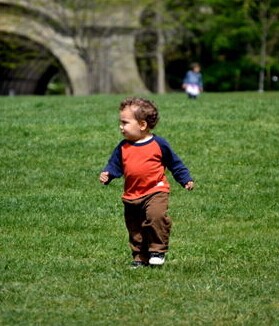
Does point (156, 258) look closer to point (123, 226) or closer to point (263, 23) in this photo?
point (123, 226)

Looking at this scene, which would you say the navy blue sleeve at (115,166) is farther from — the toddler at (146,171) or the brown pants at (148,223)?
the brown pants at (148,223)

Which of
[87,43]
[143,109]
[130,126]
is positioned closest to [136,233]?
[130,126]

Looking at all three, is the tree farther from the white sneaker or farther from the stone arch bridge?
the white sneaker

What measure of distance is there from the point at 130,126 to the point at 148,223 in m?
0.76

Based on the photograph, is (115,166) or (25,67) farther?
(25,67)

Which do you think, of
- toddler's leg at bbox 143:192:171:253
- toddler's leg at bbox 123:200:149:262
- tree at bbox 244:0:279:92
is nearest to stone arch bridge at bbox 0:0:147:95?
tree at bbox 244:0:279:92

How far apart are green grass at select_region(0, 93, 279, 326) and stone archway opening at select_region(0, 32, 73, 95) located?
31558 mm

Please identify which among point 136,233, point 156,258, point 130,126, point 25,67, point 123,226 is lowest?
point 25,67

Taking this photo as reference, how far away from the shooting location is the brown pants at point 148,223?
326 inches

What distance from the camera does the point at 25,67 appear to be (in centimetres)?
5897

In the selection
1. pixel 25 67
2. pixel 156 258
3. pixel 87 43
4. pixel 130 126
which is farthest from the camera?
pixel 25 67

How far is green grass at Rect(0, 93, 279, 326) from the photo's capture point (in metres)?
7.02

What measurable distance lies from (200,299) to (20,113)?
13.0 meters

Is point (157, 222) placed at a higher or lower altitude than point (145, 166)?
lower
